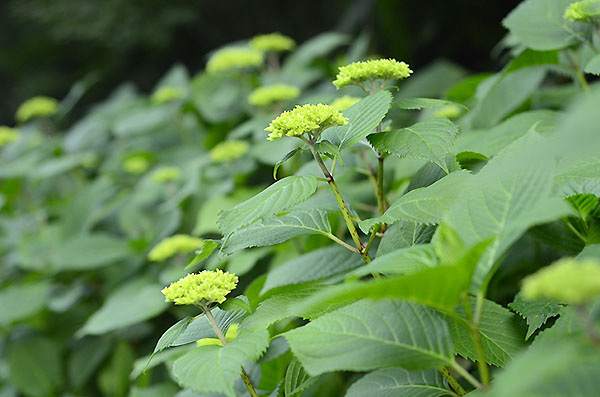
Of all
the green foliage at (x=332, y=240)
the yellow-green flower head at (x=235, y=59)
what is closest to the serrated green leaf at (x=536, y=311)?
the green foliage at (x=332, y=240)

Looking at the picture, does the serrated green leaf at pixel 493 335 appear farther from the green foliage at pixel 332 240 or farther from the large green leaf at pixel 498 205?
the large green leaf at pixel 498 205

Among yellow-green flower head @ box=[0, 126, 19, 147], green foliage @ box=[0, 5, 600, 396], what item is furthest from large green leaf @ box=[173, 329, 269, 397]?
yellow-green flower head @ box=[0, 126, 19, 147]

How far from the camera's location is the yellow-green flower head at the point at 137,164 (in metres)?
2.10

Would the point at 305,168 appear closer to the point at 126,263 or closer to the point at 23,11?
the point at 126,263

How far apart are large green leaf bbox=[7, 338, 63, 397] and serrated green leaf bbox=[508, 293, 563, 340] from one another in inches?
67.5

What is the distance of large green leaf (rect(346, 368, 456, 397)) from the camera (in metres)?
0.64

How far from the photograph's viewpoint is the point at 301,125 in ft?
2.25

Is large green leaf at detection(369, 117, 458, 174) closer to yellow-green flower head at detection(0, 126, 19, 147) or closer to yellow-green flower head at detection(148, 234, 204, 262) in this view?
yellow-green flower head at detection(148, 234, 204, 262)

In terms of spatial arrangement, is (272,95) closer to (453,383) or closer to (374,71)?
(374,71)

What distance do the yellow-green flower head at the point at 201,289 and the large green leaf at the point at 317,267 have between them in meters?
0.24

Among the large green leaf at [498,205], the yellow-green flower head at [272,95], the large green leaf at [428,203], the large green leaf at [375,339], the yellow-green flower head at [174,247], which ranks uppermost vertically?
the large green leaf at [498,205]

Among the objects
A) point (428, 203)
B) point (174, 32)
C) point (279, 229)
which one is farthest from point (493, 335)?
point (174, 32)

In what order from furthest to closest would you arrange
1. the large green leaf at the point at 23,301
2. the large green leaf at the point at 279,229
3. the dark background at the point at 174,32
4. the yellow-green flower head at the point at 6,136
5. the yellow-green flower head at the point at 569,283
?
the dark background at the point at 174,32 < the yellow-green flower head at the point at 6,136 < the large green leaf at the point at 23,301 < the large green leaf at the point at 279,229 < the yellow-green flower head at the point at 569,283

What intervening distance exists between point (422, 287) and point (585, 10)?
2.21 ft
